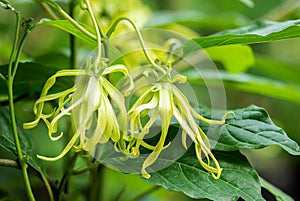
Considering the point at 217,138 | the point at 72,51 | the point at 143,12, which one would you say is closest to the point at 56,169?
the point at 143,12

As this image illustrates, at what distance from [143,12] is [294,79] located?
366 millimetres

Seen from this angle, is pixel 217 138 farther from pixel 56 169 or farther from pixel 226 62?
pixel 56 169

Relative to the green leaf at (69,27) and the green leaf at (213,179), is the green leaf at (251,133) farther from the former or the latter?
the green leaf at (69,27)

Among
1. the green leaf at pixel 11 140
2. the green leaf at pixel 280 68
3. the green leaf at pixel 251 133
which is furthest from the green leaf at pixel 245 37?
the green leaf at pixel 280 68

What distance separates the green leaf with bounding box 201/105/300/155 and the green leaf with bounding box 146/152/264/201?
2 cm

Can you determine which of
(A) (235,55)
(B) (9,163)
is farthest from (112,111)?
(A) (235,55)

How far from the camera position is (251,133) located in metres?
0.45

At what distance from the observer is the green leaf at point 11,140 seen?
468 mm

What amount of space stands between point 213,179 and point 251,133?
56 mm

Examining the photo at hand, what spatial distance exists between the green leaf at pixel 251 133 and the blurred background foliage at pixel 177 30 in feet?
0.61

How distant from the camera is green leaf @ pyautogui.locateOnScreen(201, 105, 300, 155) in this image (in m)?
0.44

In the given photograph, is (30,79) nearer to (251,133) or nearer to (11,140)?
(11,140)

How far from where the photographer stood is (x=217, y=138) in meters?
0.45

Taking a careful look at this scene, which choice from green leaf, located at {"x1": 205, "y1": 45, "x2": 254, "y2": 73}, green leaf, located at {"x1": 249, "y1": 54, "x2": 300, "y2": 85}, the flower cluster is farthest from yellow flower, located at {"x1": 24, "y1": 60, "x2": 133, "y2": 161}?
green leaf, located at {"x1": 249, "y1": 54, "x2": 300, "y2": 85}
